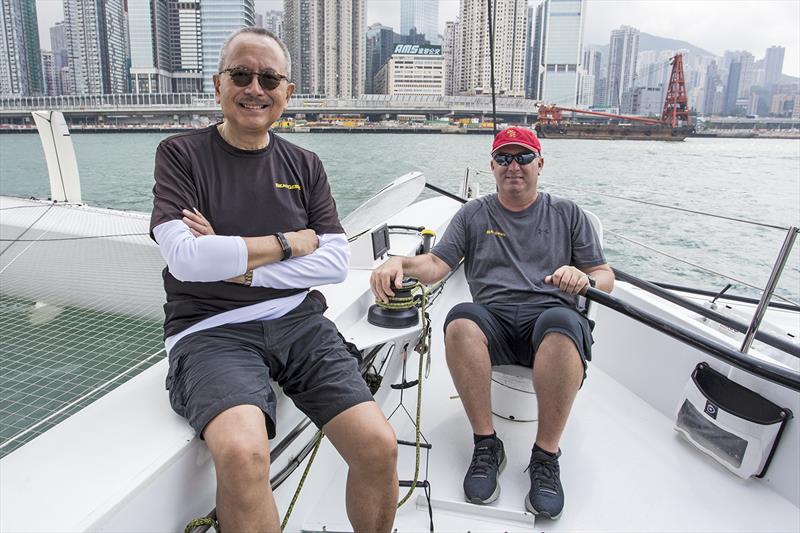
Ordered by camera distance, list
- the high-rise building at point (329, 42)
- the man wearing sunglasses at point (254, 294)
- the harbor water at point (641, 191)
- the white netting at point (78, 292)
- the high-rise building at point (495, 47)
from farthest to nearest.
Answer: the high-rise building at point (329, 42) < the harbor water at point (641, 191) < the high-rise building at point (495, 47) < the white netting at point (78, 292) < the man wearing sunglasses at point (254, 294)

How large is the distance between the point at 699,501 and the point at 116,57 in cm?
3919

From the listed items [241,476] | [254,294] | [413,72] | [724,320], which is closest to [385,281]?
[254,294]

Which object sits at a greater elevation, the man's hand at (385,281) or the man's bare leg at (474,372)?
the man's hand at (385,281)

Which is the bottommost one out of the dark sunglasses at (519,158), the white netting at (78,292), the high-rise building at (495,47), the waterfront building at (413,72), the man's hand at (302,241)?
the white netting at (78,292)

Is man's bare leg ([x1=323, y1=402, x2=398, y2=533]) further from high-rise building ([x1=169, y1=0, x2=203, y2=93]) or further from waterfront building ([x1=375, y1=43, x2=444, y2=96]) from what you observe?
waterfront building ([x1=375, y1=43, x2=444, y2=96])

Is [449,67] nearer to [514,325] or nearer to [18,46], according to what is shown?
[18,46]

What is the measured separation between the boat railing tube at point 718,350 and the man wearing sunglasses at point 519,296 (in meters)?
0.11

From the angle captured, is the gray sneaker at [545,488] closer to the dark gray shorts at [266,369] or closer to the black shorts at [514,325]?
the black shorts at [514,325]

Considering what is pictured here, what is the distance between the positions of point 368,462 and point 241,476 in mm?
285

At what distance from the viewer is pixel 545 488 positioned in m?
1.52

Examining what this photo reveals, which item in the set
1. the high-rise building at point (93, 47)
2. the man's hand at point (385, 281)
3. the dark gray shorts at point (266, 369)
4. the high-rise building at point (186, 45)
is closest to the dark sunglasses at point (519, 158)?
the man's hand at point (385, 281)

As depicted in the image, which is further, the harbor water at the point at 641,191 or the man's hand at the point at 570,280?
the harbor water at the point at 641,191

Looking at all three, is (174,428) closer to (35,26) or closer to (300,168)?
(300,168)

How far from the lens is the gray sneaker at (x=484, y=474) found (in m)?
1.54
